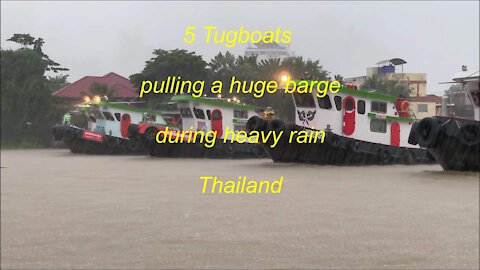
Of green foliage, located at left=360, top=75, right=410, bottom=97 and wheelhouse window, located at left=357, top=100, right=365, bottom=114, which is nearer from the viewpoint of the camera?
green foliage, located at left=360, top=75, right=410, bottom=97

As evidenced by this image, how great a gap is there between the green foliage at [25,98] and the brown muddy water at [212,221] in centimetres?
157

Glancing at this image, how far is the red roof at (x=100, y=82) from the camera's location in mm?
1402

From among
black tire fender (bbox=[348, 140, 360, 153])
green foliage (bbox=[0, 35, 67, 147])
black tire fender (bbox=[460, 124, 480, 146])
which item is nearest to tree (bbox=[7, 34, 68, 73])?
green foliage (bbox=[0, 35, 67, 147])

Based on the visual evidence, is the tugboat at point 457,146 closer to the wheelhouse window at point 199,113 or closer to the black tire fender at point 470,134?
the black tire fender at point 470,134

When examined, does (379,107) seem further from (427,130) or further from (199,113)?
(427,130)

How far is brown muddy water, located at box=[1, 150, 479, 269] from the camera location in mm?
4199

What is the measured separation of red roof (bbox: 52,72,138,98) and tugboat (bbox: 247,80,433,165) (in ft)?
1.21

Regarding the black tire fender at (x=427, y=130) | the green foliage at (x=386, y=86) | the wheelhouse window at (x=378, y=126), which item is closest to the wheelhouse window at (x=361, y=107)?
the black tire fender at (x=427, y=130)

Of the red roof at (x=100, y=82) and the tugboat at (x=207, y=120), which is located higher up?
the red roof at (x=100, y=82)

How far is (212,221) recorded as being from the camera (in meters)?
5.25

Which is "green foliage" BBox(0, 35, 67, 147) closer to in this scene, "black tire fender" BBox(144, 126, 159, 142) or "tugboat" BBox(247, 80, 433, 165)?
"black tire fender" BBox(144, 126, 159, 142)

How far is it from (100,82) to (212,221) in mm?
3796

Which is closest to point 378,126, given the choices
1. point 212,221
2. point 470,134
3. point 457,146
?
point 212,221

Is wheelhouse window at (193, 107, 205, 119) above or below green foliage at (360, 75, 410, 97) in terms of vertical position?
below
